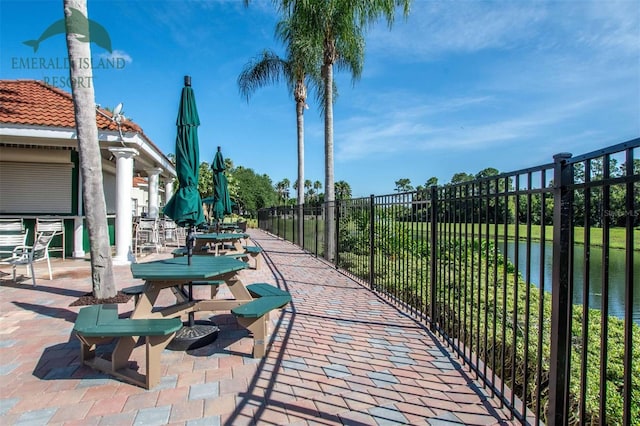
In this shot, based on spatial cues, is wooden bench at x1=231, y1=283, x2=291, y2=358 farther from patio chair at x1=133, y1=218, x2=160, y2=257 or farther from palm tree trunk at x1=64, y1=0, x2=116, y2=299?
patio chair at x1=133, y1=218, x2=160, y2=257

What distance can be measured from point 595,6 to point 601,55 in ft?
17.9

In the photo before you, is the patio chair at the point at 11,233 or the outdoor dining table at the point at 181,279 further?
the patio chair at the point at 11,233

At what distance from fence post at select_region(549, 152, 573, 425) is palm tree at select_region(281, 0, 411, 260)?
6938mm

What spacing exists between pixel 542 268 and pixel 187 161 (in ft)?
10.2

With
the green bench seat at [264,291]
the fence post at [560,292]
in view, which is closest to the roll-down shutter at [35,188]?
the green bench seat at [264,291]

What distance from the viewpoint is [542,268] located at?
196 centimetres

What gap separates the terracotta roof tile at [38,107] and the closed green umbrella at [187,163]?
17.9ft

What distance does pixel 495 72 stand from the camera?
1457 centimetres

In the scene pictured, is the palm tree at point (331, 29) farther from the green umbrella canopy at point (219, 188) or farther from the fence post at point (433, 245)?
the fence post at point (433, 245)

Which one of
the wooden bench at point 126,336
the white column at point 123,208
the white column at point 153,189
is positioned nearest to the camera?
the wooden bench at point 126,336

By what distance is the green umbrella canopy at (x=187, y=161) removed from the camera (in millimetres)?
3488

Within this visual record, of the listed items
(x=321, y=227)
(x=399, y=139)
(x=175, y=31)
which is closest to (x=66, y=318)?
(x=321, y=227)

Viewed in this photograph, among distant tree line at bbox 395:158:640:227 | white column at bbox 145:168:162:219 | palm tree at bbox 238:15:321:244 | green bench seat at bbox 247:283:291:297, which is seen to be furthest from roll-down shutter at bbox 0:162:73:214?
distant tree line at bbox 395:158:640:227

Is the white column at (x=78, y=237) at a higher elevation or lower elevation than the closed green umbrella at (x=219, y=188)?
lower
